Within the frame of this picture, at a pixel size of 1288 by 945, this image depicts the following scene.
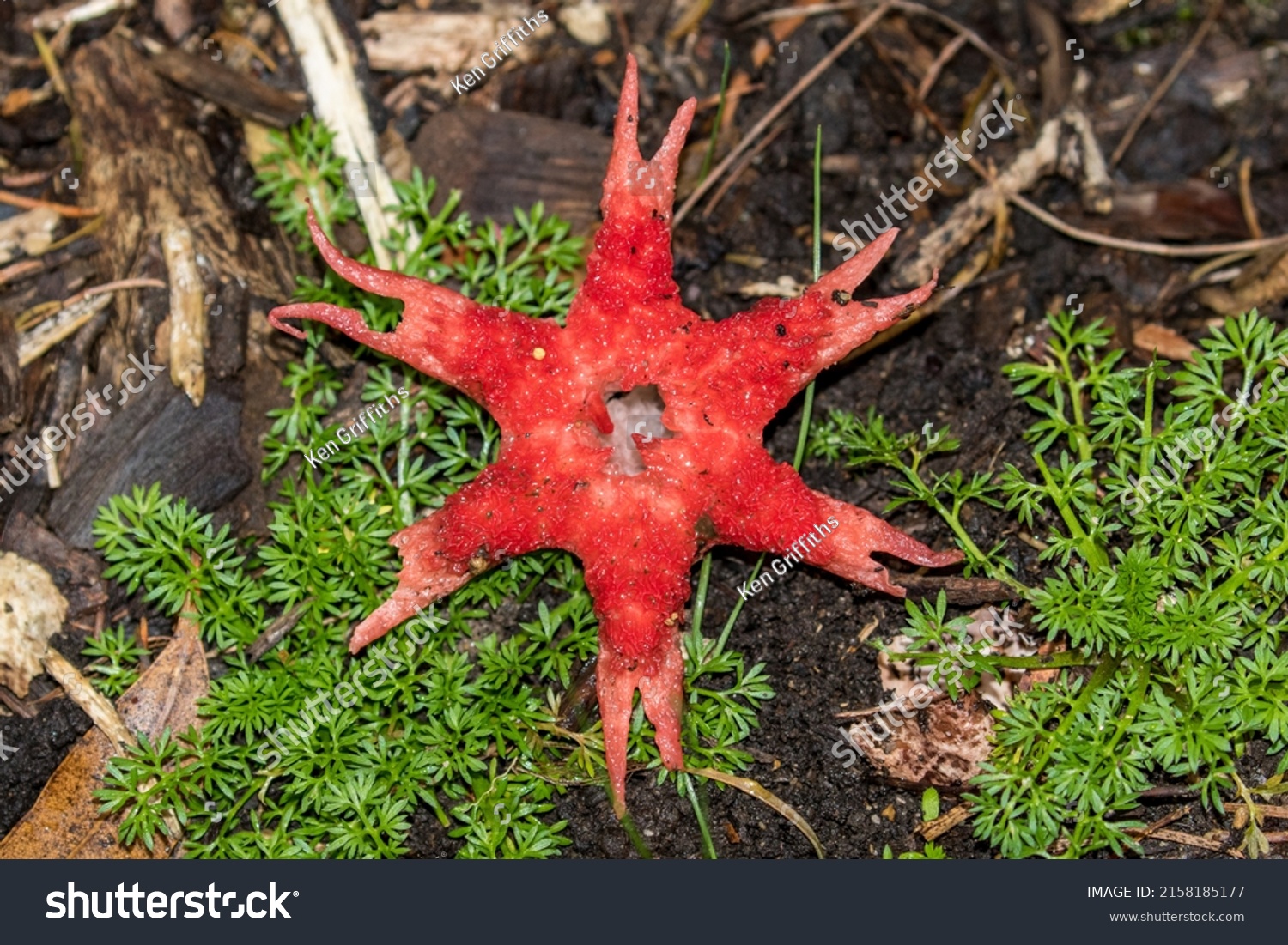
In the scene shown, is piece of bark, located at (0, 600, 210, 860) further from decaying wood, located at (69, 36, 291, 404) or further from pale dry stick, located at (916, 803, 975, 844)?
pale dry stick, located at (916, 803, 975, 844)

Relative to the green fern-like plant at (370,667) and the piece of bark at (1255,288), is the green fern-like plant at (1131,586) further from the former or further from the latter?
the green fern-like plant at (370,667)

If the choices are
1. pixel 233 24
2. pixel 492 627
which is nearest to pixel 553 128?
pixel 233 24

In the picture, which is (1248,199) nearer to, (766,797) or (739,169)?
(739,169)

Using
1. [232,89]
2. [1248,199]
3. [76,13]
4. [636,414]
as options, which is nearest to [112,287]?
[232,89]

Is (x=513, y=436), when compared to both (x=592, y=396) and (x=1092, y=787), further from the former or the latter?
(x=1092, y=787)

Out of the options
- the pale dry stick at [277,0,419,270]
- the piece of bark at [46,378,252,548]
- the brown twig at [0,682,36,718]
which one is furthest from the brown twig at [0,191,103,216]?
the brown twig at [0,682,36,718]

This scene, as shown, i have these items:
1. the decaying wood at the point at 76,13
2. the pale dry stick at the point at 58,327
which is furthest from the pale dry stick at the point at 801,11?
the pale dry stick at the point at 58,327
